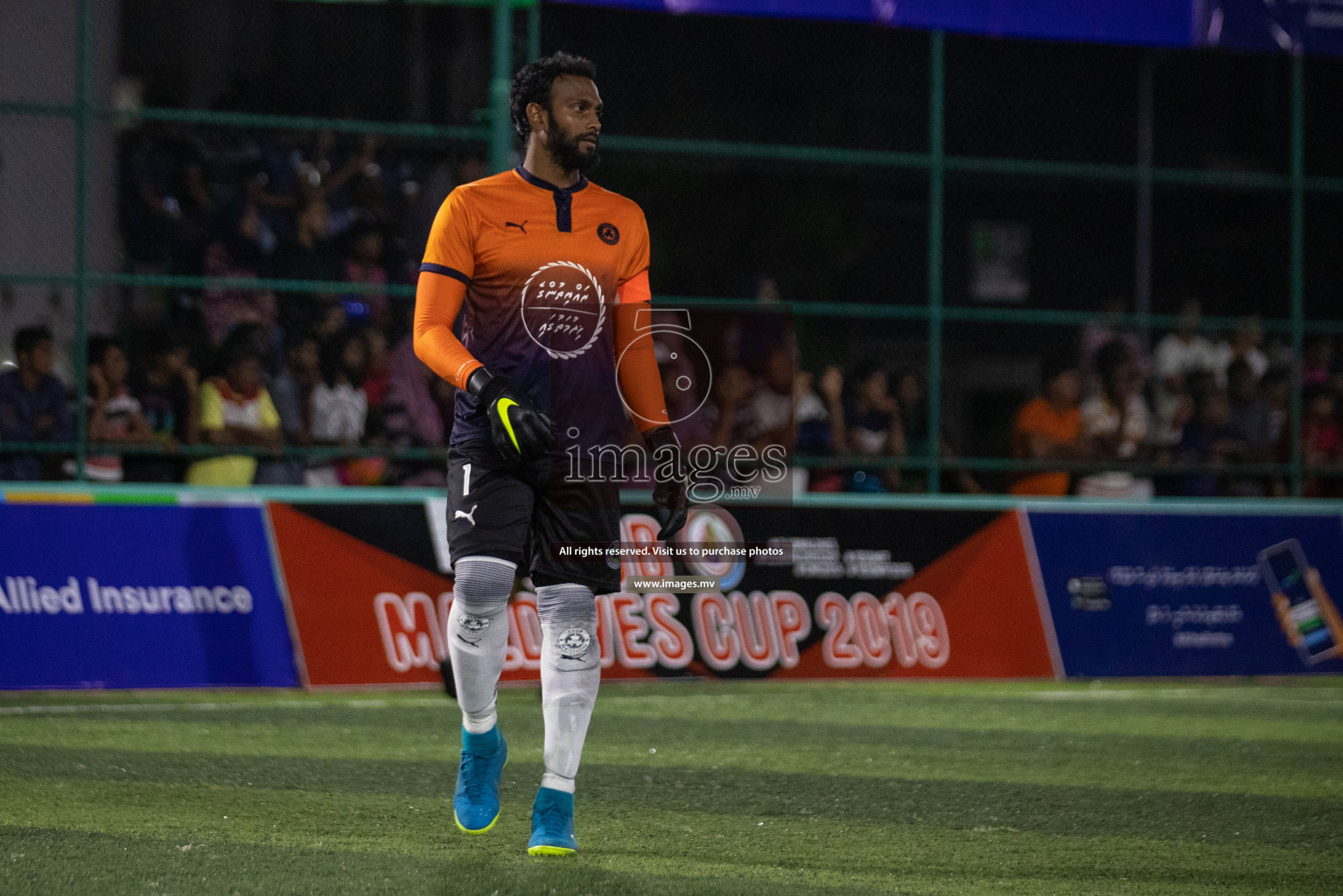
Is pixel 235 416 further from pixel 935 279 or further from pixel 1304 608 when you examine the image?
pixel 1304 608

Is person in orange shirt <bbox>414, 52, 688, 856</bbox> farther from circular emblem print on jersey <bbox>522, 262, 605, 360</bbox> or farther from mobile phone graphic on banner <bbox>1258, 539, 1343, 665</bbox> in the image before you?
mobile phone graphic on banner <bbox>1258, 539, 1343, 665</bbox>

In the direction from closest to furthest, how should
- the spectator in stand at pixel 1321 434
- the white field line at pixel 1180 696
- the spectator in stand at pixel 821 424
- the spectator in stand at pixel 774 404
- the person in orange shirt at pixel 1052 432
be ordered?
the white field line at pixel 1180 696
the spectator in stand at pixel 774 404
the spectator in stand at pixel 821 424
the person in orange shirt at pixel 1052 432
the spectator in stand at pixel 1321 434

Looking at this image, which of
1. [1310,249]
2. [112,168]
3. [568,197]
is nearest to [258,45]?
[112,168]

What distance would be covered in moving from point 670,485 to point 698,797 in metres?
1.36

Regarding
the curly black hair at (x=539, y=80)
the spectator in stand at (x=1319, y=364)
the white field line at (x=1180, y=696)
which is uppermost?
the curly black hair at (x=539, y=80)

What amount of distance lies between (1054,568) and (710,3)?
13.0ft

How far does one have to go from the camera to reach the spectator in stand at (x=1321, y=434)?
11406 mm

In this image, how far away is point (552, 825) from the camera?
4.42 metres

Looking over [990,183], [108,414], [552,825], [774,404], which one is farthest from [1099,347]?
[990,183]

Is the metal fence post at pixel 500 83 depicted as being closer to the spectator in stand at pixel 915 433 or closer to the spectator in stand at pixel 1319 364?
the spectator in stand at pixel 915 433

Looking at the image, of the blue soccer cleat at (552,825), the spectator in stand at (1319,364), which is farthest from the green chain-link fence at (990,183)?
the blue soccer cleat at (552,825)

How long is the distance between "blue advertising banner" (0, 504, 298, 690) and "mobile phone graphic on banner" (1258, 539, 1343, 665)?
6015 mm

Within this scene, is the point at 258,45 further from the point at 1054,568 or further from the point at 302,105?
the point at 1054,568

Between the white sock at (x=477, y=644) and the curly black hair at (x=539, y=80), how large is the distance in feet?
4.28
